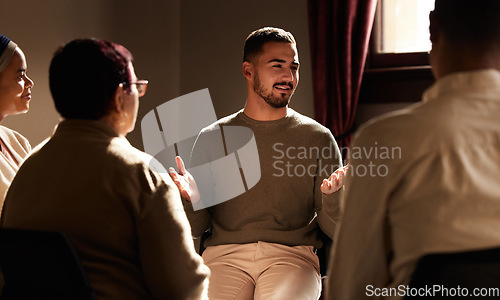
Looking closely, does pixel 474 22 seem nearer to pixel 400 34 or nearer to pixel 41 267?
pixel 41 267

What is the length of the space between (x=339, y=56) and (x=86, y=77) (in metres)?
2.09

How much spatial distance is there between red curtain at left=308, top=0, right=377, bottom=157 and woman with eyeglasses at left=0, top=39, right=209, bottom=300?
193 cm

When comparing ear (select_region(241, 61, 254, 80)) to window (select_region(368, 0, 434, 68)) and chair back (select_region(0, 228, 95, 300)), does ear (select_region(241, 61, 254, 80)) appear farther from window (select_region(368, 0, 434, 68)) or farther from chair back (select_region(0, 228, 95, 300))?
chair back (select_region(0, 228, 95, 300))

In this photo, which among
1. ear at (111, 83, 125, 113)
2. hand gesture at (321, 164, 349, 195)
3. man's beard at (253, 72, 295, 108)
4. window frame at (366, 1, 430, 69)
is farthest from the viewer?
window frame at (366, 1, 430, 69)

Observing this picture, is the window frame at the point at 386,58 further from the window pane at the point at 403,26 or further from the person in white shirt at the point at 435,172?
the person in white shirt at the point at 435,172

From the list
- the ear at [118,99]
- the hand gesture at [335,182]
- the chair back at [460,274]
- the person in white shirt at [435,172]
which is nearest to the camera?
the chair back at [460,274]

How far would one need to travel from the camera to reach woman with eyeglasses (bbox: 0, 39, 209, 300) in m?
1.25

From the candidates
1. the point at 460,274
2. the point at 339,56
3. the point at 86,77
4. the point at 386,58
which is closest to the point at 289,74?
the point at 339,56

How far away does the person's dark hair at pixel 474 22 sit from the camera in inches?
43.1

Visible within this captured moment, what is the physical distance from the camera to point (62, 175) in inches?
50.1

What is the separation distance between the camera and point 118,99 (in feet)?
4.46

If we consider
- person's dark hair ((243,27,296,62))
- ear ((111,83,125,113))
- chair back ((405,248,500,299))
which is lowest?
chair back ((405,248,500,299))

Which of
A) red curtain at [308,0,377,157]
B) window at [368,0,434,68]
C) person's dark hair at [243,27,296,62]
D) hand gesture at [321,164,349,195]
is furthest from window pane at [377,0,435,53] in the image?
hand gesture at [321,164,349,195]

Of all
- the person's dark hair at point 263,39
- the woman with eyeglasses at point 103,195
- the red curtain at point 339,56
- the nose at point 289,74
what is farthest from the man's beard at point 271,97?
the woman with eyeglasses at point 103,195
